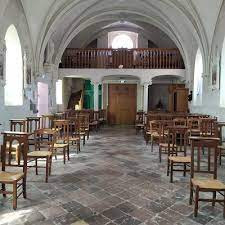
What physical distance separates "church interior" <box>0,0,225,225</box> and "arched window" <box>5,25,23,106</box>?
35mm

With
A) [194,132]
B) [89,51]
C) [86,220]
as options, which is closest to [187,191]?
[86,220]

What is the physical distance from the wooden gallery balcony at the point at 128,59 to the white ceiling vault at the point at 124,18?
37.3 inches

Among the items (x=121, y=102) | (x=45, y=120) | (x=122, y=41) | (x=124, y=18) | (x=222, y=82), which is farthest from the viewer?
(x=122, y=41)

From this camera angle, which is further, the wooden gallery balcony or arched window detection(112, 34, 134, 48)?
arched window detection(112, 34, 134, 48)

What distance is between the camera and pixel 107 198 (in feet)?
13.4

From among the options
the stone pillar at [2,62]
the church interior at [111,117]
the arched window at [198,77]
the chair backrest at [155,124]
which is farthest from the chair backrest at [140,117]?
the stone pillar at [2,62]

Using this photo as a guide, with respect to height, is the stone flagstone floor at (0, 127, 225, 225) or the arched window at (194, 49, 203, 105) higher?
the arched window at (194, 49, 203, 105)

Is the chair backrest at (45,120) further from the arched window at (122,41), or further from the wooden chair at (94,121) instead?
the arched window at (122,41)

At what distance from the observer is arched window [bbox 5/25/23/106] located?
29.6 ft

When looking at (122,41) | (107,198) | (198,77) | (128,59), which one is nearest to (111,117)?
(128,59)

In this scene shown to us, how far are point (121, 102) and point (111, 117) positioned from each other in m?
1.19

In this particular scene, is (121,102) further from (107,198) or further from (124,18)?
(107,198)

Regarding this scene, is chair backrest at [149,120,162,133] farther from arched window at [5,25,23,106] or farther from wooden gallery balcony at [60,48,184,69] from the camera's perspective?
wooden gallery balcony at [60,48,184,69]

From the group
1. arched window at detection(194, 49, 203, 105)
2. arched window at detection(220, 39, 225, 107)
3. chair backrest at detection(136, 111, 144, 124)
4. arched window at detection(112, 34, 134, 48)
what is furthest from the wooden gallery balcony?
arched window at detection(220, 39, 225, 107)
